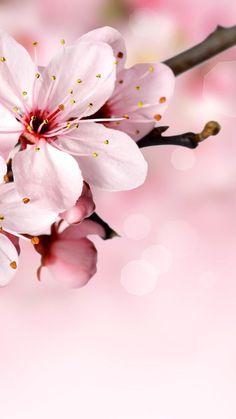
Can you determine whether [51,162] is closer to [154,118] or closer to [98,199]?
[154,118]

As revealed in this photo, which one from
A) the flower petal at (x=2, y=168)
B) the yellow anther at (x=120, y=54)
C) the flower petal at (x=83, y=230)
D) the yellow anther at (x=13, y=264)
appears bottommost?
the flower petal at (x=83, y=230)

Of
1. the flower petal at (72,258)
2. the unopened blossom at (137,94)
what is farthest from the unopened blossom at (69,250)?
the unopened blossom at (137,94)

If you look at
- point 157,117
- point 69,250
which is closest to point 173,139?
point 157,117

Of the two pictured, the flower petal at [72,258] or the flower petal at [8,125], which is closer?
the flower petal at [8,125]

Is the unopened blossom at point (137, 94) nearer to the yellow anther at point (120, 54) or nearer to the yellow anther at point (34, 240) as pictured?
the yellow anther at point (120, 54)

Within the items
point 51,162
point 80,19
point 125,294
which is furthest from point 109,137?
point 80,19

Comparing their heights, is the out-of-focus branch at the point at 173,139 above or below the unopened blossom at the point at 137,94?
below

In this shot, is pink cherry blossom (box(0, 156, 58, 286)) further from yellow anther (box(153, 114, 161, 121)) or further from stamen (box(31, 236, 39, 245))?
yellow anther (box(153, 114, 161, 121))
